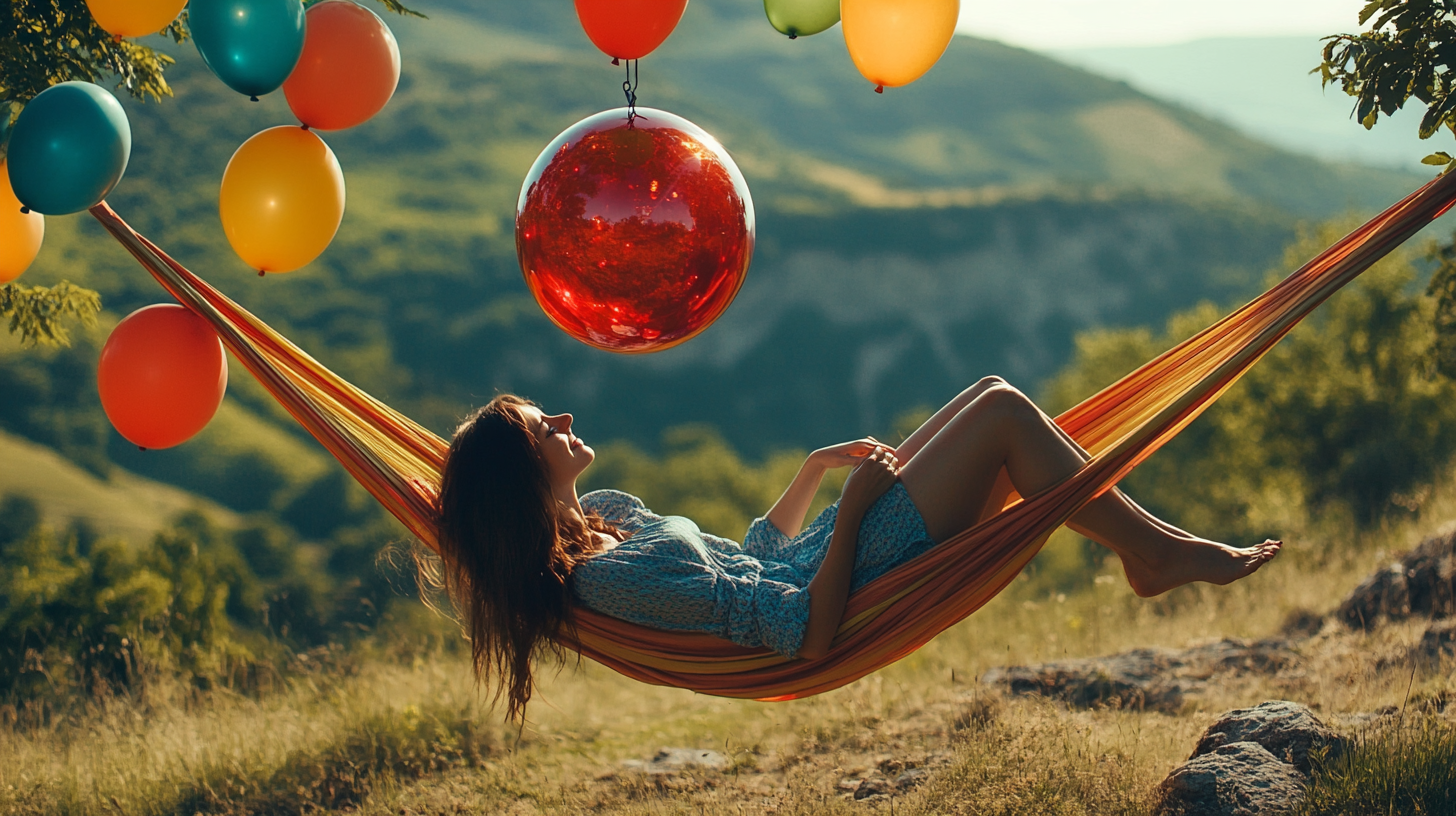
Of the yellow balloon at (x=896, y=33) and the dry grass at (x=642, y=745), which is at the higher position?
the yellow balloon at (x=896, y=33)

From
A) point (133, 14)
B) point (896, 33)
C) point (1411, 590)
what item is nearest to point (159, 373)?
point (133, 14)

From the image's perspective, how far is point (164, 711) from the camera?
11.8 feet

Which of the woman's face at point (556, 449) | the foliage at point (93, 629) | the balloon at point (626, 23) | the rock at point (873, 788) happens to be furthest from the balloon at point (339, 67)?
the rock at point (873, 788)

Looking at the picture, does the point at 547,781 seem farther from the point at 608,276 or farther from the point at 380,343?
the point at 380,343

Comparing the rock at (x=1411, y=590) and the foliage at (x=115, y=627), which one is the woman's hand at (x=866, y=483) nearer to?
the foliage at (x=115, y=627)

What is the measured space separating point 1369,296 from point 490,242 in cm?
4544

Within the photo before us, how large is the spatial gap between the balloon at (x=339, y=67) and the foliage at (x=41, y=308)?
4.06 feet

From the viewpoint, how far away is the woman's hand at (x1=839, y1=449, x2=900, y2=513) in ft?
7.04

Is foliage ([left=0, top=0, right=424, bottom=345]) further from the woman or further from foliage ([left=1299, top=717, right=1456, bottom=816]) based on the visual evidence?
foliage ([left=1299, top=717, right=1456, bottom=816])

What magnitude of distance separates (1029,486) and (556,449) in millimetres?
920

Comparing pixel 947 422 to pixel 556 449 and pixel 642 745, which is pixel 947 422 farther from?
pixel 642 745

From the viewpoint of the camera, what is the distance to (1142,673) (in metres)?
3.40

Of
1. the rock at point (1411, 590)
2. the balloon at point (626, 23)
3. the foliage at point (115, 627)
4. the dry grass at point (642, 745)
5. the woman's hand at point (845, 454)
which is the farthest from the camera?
the foliage at point (115, 627)

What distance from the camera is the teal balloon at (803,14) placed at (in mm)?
2766
